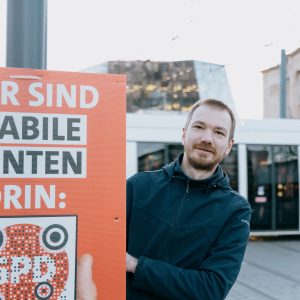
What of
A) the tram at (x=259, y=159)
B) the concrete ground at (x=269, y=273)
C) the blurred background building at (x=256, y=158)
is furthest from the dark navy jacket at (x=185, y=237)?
the tram at (x=259, y=159)

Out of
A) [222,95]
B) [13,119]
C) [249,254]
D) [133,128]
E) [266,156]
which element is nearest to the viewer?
[13,119]

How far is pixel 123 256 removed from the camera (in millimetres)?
1434

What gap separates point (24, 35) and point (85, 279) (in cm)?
92

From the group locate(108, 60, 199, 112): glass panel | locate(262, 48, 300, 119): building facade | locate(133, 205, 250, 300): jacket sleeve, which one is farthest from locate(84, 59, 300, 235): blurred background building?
locate(262, 48, 300, 119): building facade

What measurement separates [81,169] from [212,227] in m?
0.63

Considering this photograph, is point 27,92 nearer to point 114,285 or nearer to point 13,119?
point 13,119

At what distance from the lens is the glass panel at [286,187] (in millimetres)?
10633

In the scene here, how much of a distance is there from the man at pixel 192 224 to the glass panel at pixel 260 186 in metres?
8.84

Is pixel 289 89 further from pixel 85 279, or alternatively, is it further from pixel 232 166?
pixel 85 279

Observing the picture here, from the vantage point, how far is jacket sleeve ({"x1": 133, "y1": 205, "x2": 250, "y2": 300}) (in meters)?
1.65

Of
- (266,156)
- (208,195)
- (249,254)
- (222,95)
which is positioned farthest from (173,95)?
(208,195)

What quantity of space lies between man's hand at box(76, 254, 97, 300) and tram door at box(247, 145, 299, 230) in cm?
940

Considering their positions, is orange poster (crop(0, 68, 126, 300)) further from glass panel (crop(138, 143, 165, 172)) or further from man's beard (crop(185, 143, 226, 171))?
glass panel (crop(138, 143, 165, 172))

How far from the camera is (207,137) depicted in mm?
1831
